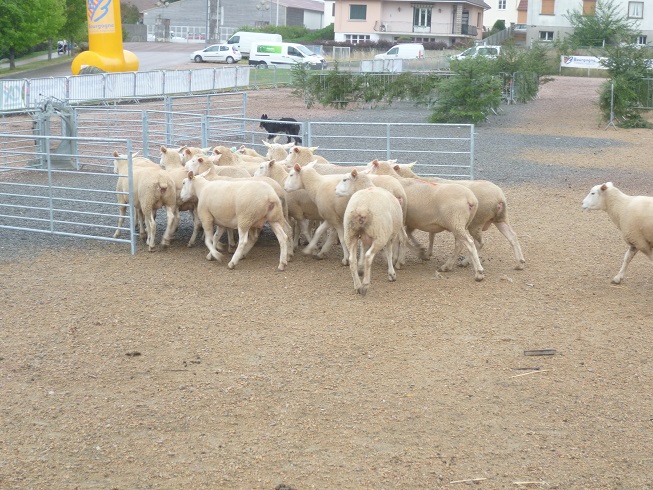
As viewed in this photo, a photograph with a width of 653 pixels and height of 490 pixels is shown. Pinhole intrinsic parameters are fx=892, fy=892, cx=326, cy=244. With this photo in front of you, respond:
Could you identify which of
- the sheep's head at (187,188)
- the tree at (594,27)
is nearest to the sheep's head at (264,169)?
the sheep's head at (187,188)

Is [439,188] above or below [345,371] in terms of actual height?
above

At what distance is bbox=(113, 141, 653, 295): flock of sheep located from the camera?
355 inches

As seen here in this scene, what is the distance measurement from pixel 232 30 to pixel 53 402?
80837 mm

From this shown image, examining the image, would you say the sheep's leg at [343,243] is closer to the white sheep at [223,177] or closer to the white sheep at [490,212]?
the white sheep at [223,177]

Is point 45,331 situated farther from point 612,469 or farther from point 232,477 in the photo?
point 612,469

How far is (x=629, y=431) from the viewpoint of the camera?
5.71 metres

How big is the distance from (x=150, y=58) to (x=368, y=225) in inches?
1961

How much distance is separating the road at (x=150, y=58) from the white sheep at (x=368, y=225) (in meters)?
36.2

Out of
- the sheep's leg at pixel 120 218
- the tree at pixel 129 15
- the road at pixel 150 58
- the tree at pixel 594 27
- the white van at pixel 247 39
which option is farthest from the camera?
the tree at pixel 129 15

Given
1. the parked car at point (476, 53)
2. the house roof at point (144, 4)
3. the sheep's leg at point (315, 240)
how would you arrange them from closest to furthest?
the sheep's leg at point (315, 240) < the parked car at point (476, 53) < the house roof at point (144, 4)

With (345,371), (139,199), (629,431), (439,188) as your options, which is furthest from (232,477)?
(139,199)

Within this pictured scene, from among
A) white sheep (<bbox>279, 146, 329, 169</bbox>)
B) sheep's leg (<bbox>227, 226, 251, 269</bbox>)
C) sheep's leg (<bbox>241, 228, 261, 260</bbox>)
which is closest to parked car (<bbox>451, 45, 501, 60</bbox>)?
white sheep (<bbox>279, 146, 329, 169</bbox>)

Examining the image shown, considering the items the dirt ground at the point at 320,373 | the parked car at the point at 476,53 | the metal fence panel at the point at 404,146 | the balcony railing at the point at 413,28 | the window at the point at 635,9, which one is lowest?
the dirt ground at the point at 320,373

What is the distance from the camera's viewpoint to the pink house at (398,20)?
7625 cm
